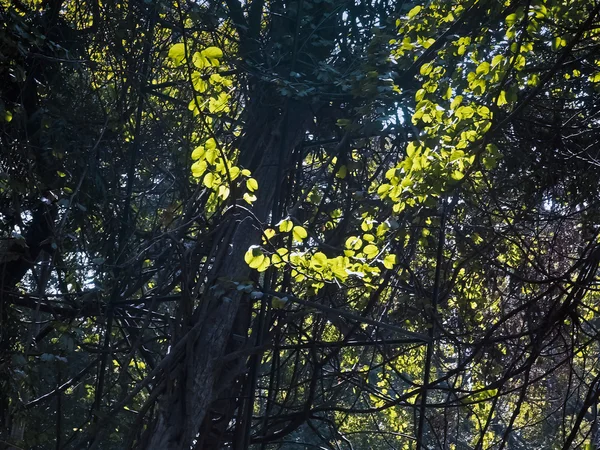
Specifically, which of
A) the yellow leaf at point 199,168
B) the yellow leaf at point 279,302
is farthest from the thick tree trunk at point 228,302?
the yellow leaf at point 199,168

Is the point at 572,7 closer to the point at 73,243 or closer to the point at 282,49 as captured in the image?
the point at 282,49

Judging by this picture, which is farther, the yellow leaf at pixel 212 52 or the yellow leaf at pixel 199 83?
the yellow leaf at pixel 199 83

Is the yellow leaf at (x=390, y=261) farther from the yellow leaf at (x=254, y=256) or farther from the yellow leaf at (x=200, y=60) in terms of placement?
the yellow leaf at (x=200, y=60)

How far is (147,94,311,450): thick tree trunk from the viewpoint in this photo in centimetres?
365

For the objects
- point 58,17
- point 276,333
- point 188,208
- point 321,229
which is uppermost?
point 58,17

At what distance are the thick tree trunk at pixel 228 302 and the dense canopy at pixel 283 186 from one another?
0.01m

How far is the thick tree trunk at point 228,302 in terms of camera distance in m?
3.65

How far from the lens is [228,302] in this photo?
12.7 feet

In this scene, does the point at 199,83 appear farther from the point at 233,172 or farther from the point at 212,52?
the point at 233,172

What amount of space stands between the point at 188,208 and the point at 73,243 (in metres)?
1.03

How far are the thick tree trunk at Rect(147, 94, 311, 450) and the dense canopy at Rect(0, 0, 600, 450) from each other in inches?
0.5

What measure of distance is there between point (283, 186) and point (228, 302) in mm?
826

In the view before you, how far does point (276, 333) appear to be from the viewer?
3709 mm

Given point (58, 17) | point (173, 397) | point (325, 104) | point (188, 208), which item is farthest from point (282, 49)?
point (173, 397)
